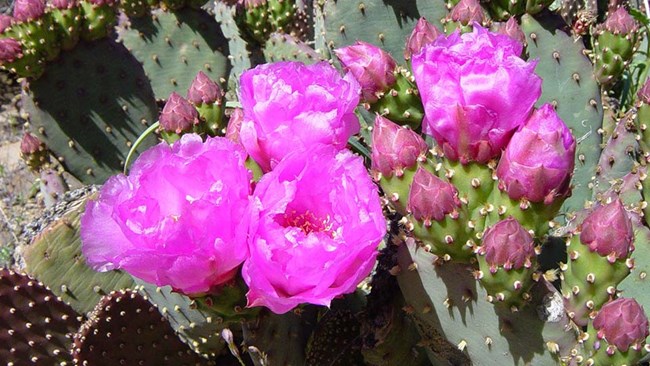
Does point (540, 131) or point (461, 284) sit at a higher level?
point (540, 131)

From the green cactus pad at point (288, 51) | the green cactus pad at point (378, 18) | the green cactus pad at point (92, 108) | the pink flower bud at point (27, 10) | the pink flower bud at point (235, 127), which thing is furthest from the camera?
the green cactus pad at point (288, 51)

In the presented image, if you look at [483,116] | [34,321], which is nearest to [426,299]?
[483,116]

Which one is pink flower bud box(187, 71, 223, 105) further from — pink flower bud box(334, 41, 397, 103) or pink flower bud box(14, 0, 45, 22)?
pink flower bud box(14, 0, 45, 22)

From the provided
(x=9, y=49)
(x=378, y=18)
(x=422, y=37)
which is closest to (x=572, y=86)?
(x=378, y=18)

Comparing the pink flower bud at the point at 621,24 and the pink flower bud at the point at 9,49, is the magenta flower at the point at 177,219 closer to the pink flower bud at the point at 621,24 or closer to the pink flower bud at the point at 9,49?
the pink flower bud at the point at 9,49

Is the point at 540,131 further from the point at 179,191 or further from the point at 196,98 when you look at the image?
the point at 196,98

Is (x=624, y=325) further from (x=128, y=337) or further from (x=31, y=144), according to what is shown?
(x=31, y=144)

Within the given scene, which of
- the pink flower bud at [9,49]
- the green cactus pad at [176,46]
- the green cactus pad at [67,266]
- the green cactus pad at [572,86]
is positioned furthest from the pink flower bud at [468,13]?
the green cactus pad at [176,46]
